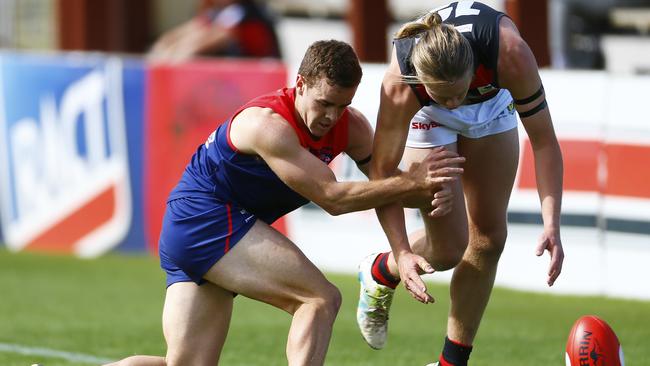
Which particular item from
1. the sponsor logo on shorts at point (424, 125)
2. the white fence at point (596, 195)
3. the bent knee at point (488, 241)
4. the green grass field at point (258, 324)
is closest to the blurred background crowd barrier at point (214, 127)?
the white fence at point (596, 195)

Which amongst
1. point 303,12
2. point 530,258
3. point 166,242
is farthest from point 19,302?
point 303,12

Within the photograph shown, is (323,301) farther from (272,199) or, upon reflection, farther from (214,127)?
(214,127)

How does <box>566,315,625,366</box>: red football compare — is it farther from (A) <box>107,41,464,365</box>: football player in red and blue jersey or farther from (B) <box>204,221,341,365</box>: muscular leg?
(B) <box>204,221,341,365</box>: muscular leg

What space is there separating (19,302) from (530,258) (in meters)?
4.12

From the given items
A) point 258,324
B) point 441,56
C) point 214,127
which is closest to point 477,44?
point 441,56

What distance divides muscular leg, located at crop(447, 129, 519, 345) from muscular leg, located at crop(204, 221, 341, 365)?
1.18 m

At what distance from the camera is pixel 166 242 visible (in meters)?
5.89

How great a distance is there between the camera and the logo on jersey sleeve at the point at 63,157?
493 inches

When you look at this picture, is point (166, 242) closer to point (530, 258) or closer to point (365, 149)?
point (365, 149)

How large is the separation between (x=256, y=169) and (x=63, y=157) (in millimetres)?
7287

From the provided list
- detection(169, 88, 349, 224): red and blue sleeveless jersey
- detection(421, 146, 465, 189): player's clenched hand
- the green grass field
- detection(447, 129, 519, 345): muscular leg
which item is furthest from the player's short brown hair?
the green grass field

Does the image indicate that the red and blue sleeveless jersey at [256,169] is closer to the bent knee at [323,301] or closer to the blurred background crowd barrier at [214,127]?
the bent knee at [323,301]

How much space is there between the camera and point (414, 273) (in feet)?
18.3

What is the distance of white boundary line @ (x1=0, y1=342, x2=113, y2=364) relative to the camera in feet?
25.6
